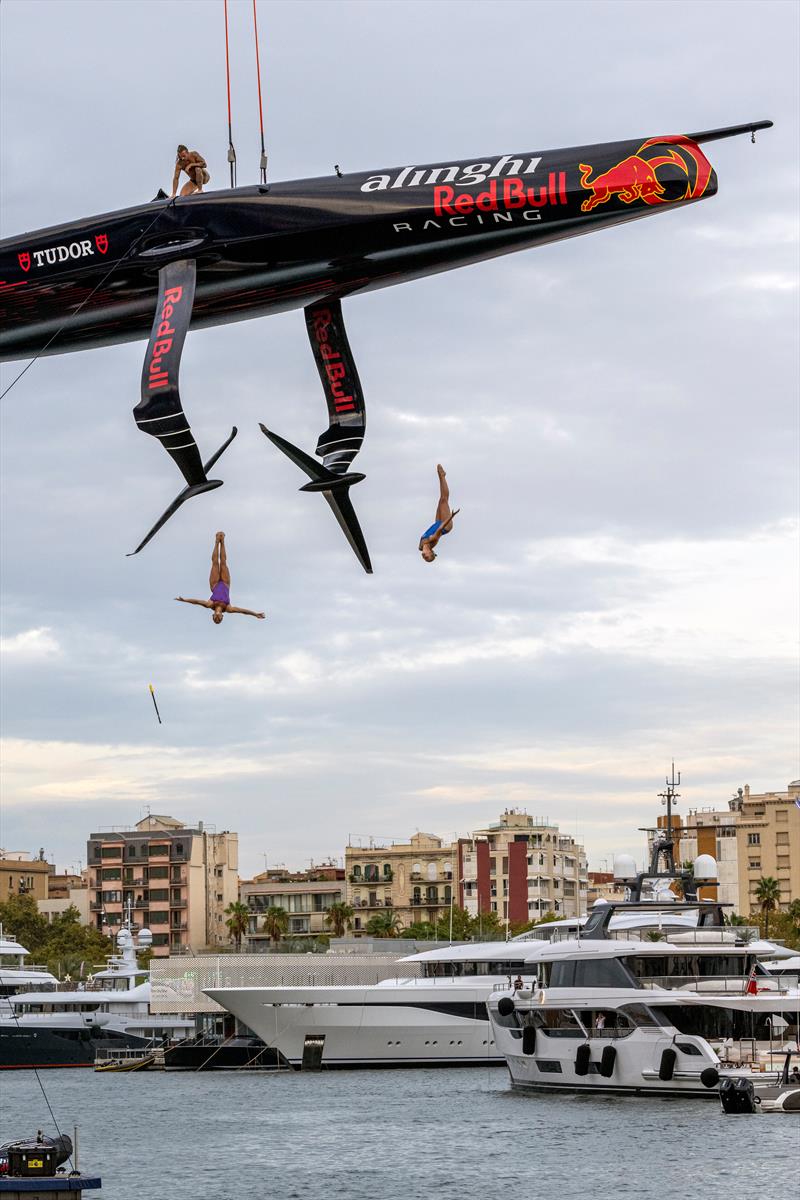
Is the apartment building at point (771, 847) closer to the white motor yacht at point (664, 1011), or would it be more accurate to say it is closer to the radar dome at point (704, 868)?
the radar dome at point (704, 868)

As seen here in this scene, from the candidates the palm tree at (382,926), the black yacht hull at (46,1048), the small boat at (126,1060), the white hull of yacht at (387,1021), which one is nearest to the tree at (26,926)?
the palm tree at (382,926)

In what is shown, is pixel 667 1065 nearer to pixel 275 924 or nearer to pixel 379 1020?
pixel 379 1020

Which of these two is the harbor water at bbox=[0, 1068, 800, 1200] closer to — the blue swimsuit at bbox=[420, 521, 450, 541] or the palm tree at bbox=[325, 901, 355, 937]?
the blue swimsuit at bbox=[420, 521, 450, 541]

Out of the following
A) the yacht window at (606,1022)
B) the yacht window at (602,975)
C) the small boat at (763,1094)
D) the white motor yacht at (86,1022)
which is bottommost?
the white motor yacht at (86,1022)

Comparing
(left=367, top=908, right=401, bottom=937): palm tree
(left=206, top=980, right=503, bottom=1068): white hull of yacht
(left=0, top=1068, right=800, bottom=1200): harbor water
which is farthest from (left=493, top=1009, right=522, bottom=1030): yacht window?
(left=367, top=908, right=401, bottom=937): palm tree

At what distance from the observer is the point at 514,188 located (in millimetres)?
7078

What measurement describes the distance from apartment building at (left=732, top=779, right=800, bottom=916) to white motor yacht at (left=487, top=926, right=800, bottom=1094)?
122 metres

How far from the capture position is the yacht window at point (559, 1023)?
70.9 metres

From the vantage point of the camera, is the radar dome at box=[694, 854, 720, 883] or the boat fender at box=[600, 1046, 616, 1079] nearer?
the boat fender at box=[600, 1046, 616, 1079]

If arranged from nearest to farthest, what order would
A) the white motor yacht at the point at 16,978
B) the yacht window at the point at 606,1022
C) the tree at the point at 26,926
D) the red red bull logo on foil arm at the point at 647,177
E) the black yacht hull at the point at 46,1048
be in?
the red red bull logo on foil arm at the point at 647,177, the yacht window at the point at 606,1022, the black yacht hull at the point at 46,1048, the white motor yacht at the point at 16,978, the tree at the point at 26,926

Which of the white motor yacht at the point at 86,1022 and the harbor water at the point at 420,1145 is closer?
the harbor water at the point at 420,1145

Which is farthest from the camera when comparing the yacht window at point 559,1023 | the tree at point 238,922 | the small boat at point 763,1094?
the tree at point 238,922

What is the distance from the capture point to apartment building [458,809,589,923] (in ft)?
610

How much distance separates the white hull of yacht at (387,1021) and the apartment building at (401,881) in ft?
310
